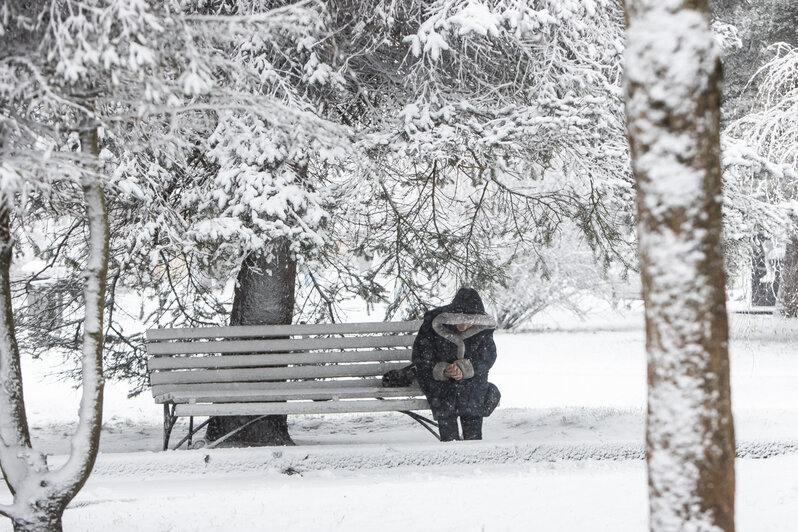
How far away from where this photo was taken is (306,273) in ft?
25.8

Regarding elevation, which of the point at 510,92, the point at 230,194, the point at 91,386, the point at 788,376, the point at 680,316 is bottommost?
the point at 788,376

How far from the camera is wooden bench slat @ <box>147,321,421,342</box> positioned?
6.62m

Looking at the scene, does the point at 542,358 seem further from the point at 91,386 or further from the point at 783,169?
the point at 91,386

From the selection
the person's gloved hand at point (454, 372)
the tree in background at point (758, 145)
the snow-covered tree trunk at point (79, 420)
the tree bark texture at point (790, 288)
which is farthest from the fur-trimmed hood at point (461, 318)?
the tree bark texture at point (790, 288)

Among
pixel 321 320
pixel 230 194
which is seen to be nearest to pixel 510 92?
pixel 230 194

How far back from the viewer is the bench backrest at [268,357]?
6602 millimetres

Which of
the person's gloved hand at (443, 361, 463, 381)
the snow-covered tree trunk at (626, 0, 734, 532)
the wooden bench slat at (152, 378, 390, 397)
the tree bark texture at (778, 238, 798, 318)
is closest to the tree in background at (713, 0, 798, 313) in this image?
the tree bark texture at (778, 238, 798, 318)

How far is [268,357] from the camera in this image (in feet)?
22.0

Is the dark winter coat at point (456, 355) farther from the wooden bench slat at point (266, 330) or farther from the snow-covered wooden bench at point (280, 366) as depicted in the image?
the wooden bench slat at point (266, 330)

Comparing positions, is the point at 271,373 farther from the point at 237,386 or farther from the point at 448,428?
the point at 448,428

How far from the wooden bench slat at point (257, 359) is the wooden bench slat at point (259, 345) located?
54mm

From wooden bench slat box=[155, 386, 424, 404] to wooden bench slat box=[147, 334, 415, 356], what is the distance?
0.35m

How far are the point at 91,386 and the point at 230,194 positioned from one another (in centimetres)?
261

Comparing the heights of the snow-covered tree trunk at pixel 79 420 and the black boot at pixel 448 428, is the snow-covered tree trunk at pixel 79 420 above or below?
above
